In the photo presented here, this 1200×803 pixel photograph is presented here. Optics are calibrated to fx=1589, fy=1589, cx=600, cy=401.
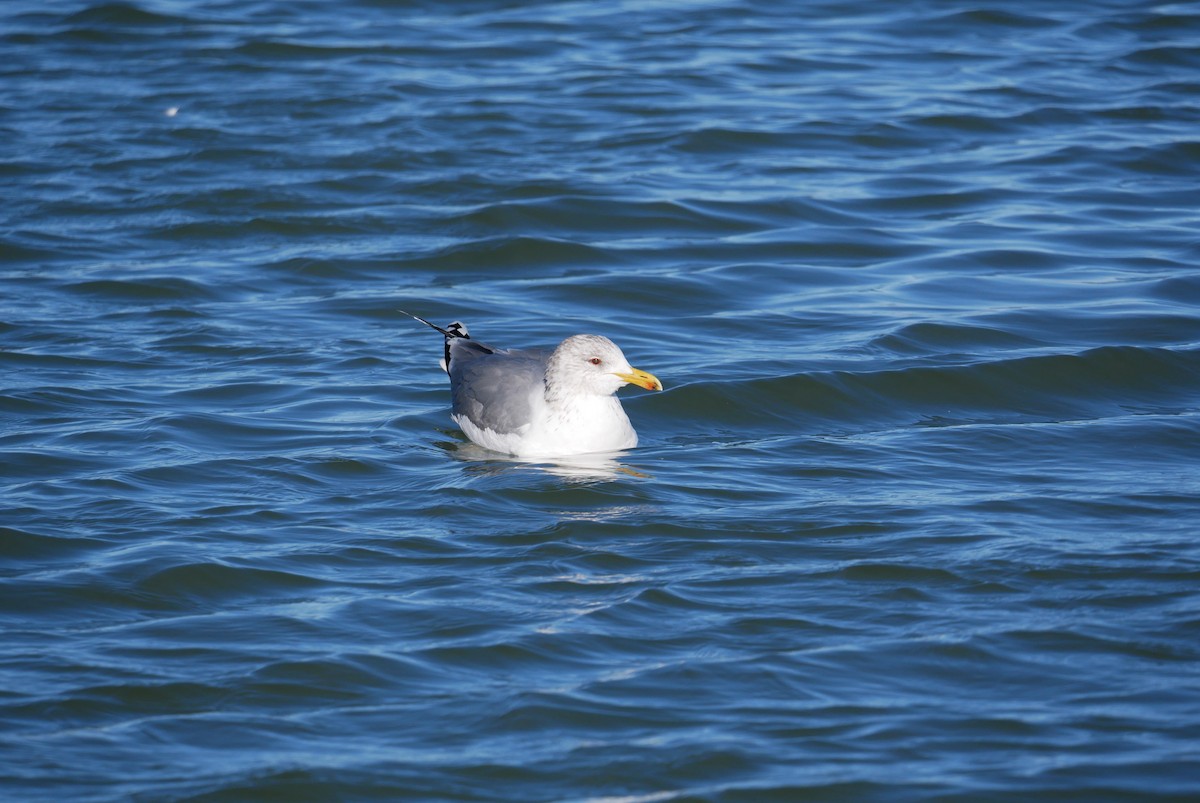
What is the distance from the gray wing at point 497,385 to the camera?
864cm

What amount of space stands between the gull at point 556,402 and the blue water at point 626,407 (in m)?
0.22

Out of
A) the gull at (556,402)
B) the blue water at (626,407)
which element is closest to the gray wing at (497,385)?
the gull at (556,402)

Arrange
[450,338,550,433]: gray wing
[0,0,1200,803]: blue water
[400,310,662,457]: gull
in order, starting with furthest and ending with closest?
[450,338,550,433]: gray wing
[400,310,662,457]: gull
[0,0,1200,803]: blue water

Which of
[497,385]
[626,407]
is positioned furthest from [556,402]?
[626,407]

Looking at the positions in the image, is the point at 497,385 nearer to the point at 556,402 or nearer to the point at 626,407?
the point at 556,402

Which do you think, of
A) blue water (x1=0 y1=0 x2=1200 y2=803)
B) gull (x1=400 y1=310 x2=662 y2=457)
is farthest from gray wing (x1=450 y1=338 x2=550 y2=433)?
blue water (x1=0 y1=0 x2=1200 y2=803)

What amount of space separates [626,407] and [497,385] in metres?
1.19

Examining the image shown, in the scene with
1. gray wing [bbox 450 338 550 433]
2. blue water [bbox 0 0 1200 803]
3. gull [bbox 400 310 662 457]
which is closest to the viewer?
blue water [bbox 0 0 1200 803]

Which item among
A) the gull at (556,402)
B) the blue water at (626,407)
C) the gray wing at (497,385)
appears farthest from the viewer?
the gray wing at (497,385)

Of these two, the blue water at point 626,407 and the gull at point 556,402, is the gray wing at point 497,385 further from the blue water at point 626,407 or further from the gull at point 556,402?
the blue water at point 626,407

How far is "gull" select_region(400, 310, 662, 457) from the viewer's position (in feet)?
27.8

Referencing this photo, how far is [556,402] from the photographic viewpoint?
852 cm

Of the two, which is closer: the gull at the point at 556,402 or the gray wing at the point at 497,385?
the gull at the point at 556,402

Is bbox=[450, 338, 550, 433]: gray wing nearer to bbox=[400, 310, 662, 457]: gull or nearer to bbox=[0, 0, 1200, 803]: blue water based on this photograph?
bbox=[400, 310, 662, 457]: gull
